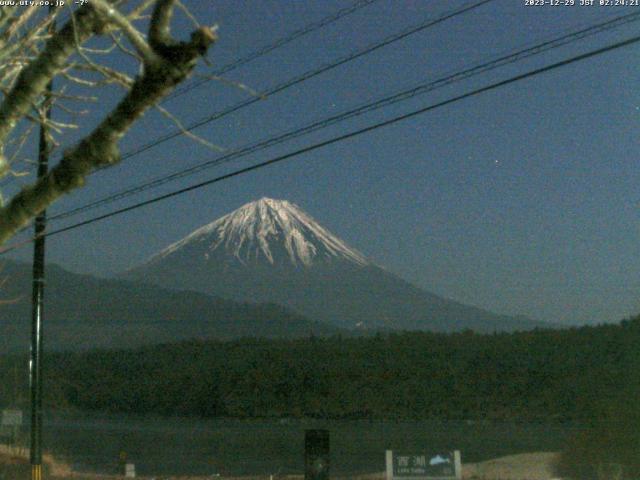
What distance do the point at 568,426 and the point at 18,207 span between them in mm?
40277

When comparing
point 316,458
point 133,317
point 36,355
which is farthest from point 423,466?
point 133,317

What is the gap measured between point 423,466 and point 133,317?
446ft

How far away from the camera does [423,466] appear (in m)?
18.7

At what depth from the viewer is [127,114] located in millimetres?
4777

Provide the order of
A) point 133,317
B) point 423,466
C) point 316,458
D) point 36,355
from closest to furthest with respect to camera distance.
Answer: point 316,458, point 423,466, point 36,355, point 133,317

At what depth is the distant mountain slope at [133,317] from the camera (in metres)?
120

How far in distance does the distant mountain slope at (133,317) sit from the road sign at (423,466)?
91.5 m

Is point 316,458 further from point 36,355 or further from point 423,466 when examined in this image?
point 36,355

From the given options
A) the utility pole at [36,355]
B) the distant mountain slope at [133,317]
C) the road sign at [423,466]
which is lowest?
the road sign at [423,466]

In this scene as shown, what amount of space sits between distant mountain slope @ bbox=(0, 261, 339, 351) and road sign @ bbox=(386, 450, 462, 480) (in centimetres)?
9151

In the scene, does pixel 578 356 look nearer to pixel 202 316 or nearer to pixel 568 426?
pixel 568 426

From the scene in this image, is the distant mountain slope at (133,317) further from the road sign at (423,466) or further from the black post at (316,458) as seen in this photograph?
A: the road sign at (423,466)

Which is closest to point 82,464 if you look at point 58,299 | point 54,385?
point 54,385

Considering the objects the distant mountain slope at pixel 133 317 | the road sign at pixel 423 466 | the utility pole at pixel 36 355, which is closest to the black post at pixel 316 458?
the road sign at pixel 423 466
